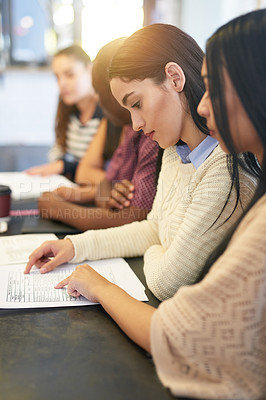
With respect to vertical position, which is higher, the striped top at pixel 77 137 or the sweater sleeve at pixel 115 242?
the sweater sleeve at pixel 115 242

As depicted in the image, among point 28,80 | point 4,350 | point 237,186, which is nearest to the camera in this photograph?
point 4,350

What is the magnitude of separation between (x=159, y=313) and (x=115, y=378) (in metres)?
0.12

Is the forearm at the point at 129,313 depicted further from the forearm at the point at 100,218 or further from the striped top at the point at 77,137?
the striped top at the point at 77,137

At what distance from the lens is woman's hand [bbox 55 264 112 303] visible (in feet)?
2.91

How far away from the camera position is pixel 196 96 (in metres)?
0.99

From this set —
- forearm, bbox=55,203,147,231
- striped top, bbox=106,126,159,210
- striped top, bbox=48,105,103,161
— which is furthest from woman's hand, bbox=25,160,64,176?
forearm, bbox=55,203,147,231

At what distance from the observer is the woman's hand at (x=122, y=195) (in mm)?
1437

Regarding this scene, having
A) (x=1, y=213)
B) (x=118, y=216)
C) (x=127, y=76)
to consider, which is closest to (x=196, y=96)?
(x=127, y=76)

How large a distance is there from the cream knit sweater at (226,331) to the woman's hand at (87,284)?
273 mm

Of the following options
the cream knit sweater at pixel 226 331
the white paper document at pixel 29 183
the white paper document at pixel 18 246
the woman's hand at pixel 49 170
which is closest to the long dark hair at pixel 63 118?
the woman's hand at pixel 49 170

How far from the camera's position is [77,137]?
2.49m

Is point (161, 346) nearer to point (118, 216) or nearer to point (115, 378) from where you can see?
point (115, 378)

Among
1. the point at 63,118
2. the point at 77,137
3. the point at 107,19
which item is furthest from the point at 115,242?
the point at 107,19

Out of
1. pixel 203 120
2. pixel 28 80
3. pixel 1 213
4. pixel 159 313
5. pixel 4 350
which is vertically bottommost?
pixel 28 80
